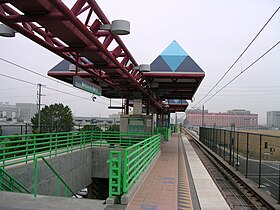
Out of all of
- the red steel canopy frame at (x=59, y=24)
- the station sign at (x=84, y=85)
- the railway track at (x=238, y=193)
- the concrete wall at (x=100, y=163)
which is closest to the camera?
the red steel canopy frame at (x=59, y=24)

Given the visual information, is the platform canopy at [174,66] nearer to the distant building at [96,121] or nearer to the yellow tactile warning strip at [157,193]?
the yellow tactile warning strip at [157,193]

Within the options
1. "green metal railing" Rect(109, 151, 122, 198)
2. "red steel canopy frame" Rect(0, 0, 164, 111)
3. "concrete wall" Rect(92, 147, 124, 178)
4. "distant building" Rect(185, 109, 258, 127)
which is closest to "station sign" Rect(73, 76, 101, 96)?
"red steel canopy frame" Rect(0, 0, 164, 111)

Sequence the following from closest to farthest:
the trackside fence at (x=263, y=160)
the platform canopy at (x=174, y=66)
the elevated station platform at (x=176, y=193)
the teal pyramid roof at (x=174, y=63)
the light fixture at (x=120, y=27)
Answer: the elevated station platform at (x=176, y=193), the light fixture at (x=120, y=27), the trackside fence at (x=263, y=160), the platform canopy at (x=174, y=66), the teal pyramid roof at (x=174, y=63)

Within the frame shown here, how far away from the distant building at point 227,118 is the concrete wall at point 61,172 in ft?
33.5

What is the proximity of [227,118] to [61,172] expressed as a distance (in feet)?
172

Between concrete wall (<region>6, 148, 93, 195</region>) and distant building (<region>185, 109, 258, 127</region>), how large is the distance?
33.5 feet

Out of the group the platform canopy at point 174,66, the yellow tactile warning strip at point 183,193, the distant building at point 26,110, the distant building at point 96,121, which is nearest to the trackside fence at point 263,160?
the yellow tactile warning strip at point 183,193

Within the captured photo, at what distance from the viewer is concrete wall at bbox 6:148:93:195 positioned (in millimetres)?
10117

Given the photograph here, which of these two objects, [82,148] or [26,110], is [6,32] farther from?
[26,110]

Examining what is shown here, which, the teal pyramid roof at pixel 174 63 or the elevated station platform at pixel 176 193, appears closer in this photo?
the elevated station platform at pixel 176 193

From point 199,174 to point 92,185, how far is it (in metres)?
9.49

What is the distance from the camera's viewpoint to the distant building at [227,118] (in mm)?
44688

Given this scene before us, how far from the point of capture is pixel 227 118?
61.0m

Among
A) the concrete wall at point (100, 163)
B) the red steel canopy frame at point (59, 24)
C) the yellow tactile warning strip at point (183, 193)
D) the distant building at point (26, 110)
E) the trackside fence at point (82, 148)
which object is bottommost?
the concrete wall at point (100, 163)
